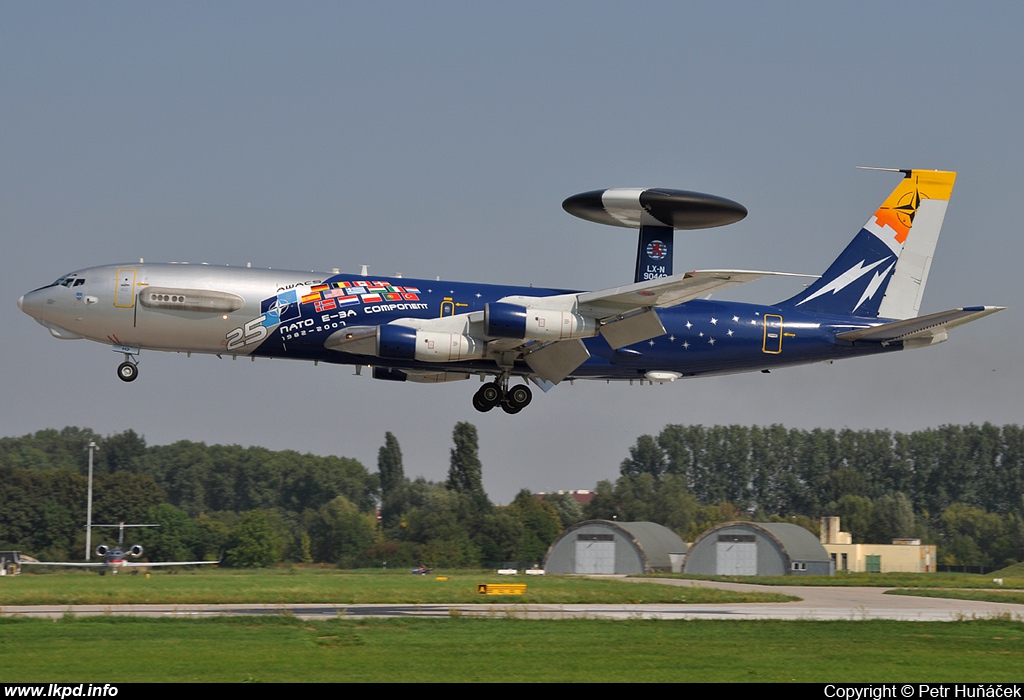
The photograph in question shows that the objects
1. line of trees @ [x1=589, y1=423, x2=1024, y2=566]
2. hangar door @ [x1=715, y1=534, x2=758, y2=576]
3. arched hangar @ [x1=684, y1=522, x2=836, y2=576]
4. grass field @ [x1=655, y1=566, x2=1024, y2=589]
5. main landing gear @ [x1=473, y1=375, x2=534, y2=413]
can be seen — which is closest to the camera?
main landing gear @ [x1=473, y1=375, x2=534, y2=413]

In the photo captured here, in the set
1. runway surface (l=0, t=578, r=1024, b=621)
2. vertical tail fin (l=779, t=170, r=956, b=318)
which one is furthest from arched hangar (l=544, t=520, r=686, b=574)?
vertical tail fin (l=779, t=170, r=956, b=318)

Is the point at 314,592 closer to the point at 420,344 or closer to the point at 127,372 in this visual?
the point at 127,372

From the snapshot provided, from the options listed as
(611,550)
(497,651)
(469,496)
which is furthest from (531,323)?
(469,496)

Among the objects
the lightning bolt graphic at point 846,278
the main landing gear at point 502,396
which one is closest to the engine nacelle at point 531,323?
the main landing gear at point 502,396

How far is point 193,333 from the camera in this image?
38.3 m

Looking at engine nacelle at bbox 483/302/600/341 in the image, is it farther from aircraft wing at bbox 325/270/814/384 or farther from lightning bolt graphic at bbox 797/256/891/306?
lightning bolt graphic at bbox 797/256/891/306

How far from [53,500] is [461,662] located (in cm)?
8149

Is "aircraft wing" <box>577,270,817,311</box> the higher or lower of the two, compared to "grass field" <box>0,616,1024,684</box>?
higher

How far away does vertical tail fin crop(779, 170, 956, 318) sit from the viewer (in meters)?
44.7

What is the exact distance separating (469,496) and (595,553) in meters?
19.6

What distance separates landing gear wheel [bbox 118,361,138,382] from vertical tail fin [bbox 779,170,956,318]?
23.3 metres

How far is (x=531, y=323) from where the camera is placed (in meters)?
37.7
